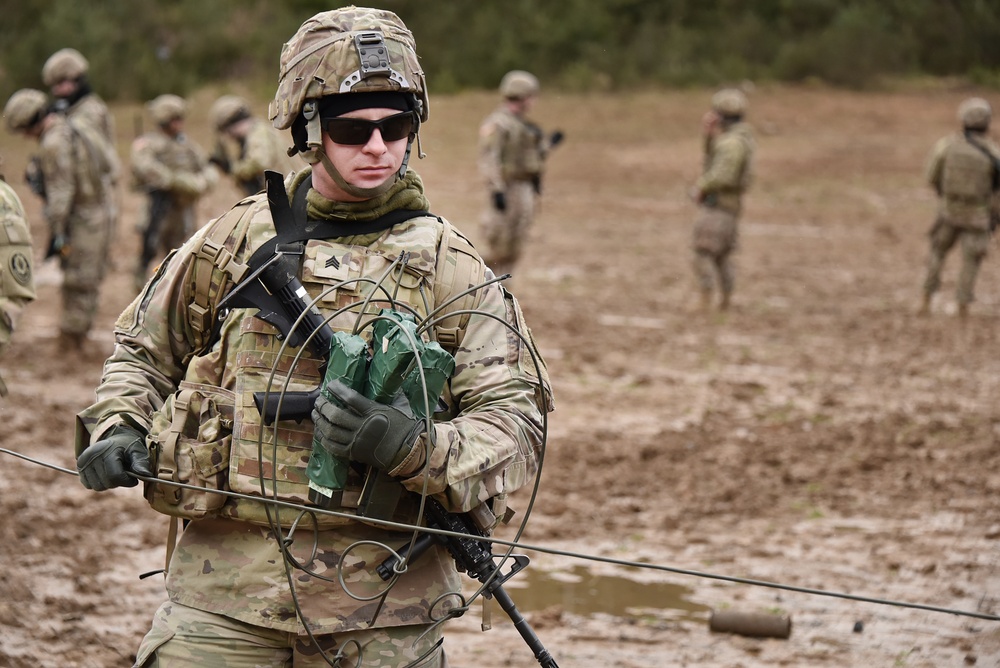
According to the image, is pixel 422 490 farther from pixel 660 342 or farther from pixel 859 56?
pixel 859 56

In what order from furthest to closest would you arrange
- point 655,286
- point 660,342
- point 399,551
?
point 655,286 < point 660,342 < point 399,551

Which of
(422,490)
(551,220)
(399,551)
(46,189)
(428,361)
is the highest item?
(428,361)

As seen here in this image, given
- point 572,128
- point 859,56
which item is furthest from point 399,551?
point 859,56

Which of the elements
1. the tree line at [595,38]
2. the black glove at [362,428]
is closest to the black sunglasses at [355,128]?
the black glove at [362,428]

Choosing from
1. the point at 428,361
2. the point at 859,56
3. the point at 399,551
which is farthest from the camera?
the point at 859,56

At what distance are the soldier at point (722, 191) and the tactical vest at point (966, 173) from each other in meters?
1.97

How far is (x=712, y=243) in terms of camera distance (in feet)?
43.1

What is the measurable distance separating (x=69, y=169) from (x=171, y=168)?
1933 mm

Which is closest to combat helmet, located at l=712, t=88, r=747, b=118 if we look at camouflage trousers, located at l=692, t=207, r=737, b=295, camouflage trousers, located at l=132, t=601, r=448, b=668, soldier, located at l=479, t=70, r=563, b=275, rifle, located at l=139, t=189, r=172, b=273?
camouflage trousers, located at l=692, t=207, r=737, b=295

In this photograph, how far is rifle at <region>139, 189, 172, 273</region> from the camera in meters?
11.9

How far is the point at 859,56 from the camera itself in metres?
31.6

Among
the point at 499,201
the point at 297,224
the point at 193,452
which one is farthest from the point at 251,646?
the point at 499,201

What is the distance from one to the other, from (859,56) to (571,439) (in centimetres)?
2558

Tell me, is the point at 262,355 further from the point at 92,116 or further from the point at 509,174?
the point at 509,174
